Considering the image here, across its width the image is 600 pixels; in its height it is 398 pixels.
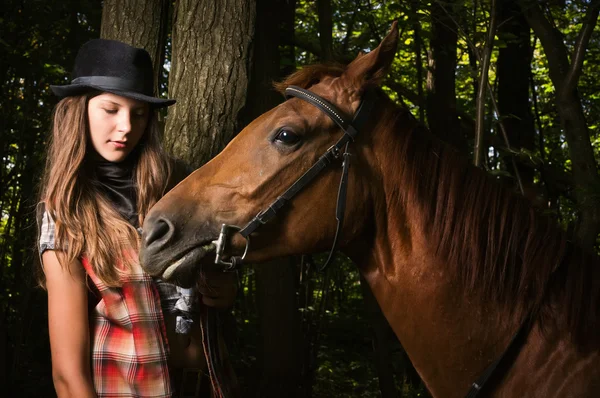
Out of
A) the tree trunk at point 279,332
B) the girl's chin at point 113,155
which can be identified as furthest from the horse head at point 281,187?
the tree trunk at point 279,332

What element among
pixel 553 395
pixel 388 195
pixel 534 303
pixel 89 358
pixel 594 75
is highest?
pixel 594 75

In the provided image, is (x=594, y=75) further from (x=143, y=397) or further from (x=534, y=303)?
(x=143, y=397)

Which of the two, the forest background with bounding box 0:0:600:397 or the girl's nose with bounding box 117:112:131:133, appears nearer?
the girl's nose with bounding box 117:112:131:133

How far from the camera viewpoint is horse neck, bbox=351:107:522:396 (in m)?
2.24

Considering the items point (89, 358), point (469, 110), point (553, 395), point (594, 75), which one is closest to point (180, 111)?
point (89, 358)

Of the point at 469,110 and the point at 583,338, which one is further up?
the point at 469,110

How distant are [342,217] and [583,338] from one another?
0.94 m

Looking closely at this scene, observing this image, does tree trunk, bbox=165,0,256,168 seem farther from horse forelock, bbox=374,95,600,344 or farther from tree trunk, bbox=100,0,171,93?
horse forelock, bbox=374,95,600,344

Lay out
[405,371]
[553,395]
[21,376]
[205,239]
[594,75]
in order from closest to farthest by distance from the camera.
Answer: [553,395] → [205,239] → [21,376] → [405,371] → [594,75]

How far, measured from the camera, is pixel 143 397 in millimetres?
2227

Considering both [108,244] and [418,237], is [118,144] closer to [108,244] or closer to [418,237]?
[108,244]

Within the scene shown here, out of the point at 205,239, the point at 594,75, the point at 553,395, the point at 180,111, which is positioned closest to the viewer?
the point at 553,395

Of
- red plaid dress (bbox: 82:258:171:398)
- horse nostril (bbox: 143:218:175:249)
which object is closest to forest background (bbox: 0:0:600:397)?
red plaid dress (bbox: 82:258:171:398)

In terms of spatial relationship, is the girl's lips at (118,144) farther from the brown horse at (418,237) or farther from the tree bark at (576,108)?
the tree bark at (576,108)
